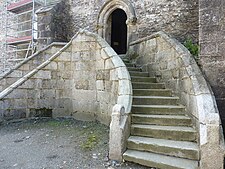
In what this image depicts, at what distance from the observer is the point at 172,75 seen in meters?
4.79

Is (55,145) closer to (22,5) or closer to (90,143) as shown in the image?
(90,143)

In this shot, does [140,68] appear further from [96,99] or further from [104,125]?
[104,125]

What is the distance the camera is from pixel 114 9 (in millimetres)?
9031

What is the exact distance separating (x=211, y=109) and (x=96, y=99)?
3067 mm

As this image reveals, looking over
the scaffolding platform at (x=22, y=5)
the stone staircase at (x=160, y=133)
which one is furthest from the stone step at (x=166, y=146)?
the scaffolding platform at (x=22, y=5)

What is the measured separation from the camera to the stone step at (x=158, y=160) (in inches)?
116

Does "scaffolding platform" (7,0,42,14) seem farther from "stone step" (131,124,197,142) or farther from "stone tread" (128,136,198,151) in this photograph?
"stone tread" (128,136,198,151)

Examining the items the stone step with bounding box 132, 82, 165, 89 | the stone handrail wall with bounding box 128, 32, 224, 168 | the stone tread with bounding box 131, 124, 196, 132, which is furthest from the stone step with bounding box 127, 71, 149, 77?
the stone tread with bounding box 131, 124, 196, 132

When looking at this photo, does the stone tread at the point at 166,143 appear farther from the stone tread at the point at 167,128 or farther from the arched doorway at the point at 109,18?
the arched doorway at the point at 109,18

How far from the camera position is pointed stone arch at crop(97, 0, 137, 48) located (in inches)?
327

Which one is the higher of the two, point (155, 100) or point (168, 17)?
point (168, 17)

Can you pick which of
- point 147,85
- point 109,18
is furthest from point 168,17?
point 147,85

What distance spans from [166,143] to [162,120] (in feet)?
2.05

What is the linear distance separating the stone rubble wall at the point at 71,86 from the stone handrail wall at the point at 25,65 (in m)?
1.93
